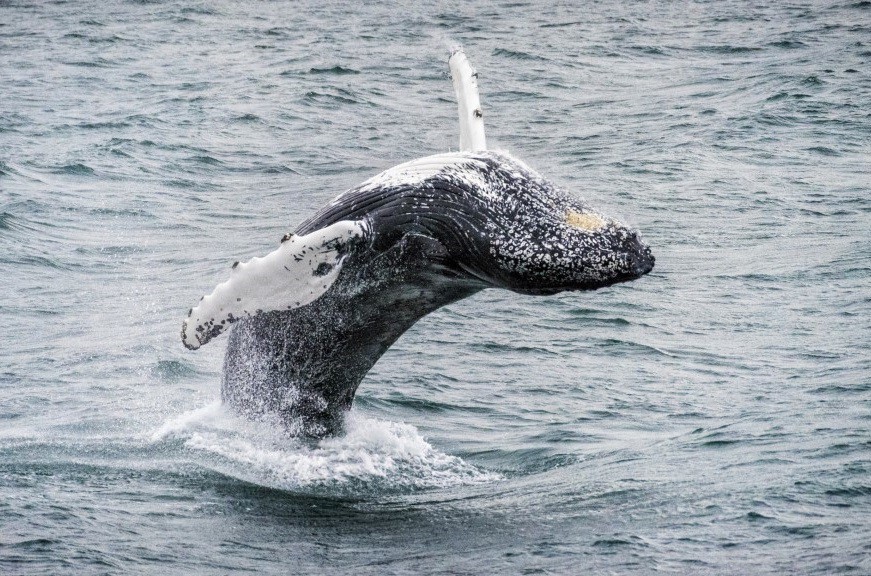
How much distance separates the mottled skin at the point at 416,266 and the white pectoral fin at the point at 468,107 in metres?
1.17

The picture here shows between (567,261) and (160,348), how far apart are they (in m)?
7.11

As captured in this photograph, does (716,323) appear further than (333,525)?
Yes

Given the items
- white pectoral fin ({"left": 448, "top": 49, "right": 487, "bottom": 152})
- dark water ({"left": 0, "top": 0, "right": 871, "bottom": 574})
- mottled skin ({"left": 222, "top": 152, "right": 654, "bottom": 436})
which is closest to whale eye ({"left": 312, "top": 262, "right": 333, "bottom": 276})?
mottled skin ({"left": 222, "top": 152, "right": 654, "bottom": 436})

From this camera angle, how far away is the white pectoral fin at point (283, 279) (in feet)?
34.3

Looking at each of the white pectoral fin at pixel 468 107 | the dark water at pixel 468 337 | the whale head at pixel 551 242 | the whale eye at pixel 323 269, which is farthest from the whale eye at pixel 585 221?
the dark water at pixel 468 337

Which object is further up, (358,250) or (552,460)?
(358,250)

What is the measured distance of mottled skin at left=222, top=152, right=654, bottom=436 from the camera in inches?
400

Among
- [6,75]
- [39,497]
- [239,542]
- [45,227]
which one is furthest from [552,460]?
[6,75]

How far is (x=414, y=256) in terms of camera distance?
421 inches

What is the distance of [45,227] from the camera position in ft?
69.0

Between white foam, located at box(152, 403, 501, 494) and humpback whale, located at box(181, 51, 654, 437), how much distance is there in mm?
899

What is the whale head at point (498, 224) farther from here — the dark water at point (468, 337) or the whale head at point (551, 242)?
the dark water at point (468, 337)

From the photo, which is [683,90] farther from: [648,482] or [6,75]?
[648,482]

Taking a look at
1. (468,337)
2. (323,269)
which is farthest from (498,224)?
(468,337)
